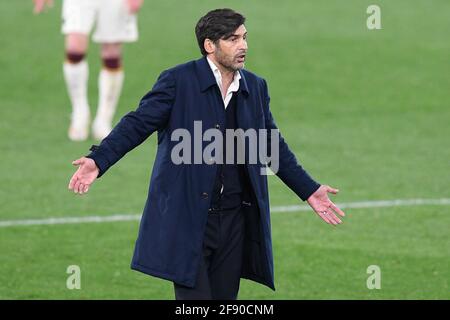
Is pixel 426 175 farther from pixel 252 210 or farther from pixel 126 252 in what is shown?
pixel 252 210

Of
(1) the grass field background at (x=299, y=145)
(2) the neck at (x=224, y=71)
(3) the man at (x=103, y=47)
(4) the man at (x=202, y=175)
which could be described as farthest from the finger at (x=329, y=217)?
(3) the man at (x=103, y=47)

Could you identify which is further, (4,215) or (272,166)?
(4,215)

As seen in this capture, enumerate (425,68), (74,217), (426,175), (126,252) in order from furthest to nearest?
(425,68), (426,175), (74,217), (126,252)

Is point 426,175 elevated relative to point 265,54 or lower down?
lower down

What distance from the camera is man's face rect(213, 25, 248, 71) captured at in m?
7.93

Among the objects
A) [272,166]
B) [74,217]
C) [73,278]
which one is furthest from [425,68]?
[272,166]

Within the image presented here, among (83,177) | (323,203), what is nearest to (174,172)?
(83,177)

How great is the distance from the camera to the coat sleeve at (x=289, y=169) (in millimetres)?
8234

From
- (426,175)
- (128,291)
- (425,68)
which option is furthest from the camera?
(425,68)

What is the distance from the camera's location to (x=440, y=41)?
2297 centimetres

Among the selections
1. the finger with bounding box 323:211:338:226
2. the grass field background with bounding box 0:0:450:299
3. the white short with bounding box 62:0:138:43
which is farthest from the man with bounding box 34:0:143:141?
the finger with bounding box 323:211:338:226

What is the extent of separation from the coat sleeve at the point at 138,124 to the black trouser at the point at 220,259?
1.94ft

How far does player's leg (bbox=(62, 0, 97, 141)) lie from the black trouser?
8.74 m

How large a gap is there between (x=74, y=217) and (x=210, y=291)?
5049mm
